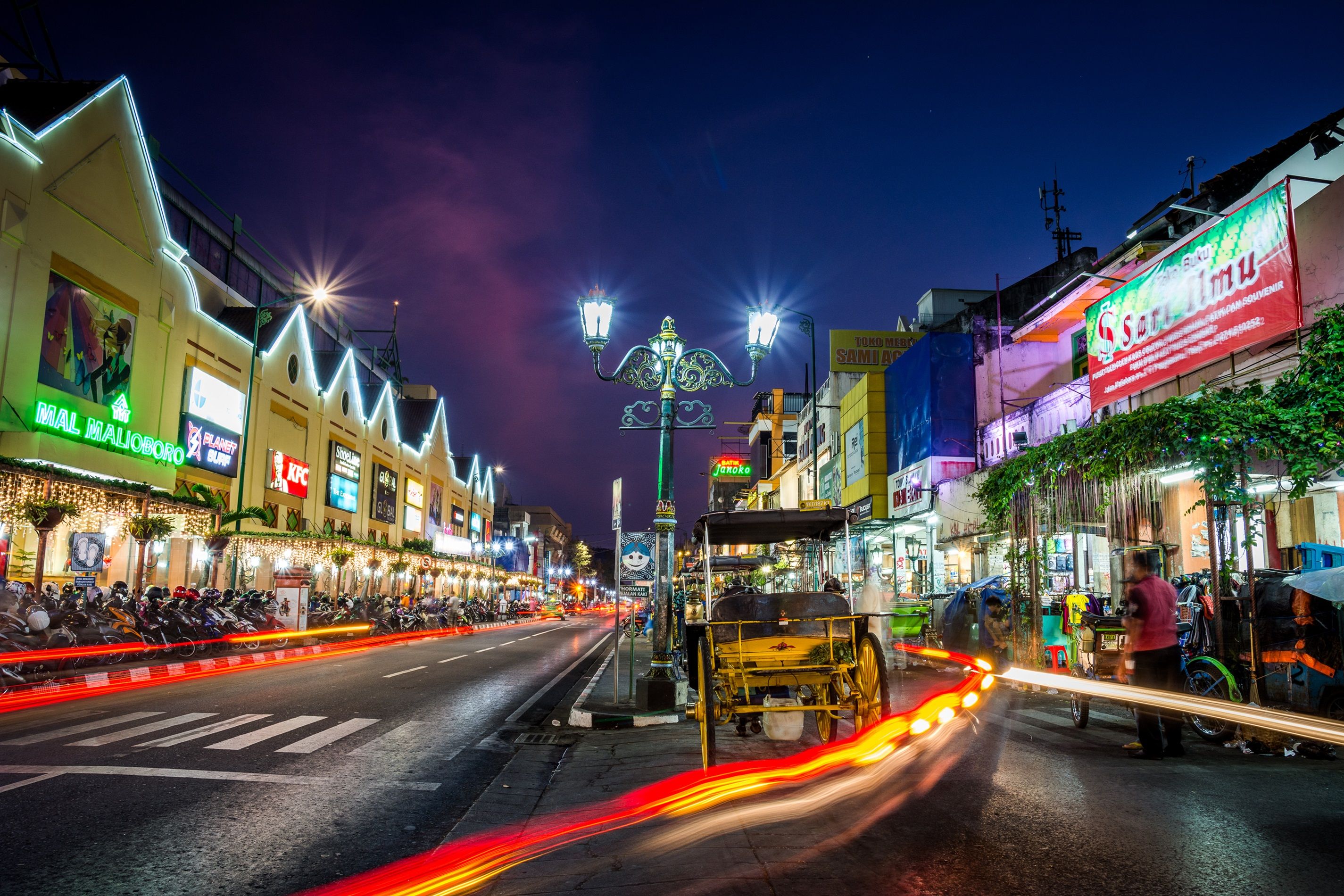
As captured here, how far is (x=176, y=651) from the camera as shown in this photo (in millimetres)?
19781

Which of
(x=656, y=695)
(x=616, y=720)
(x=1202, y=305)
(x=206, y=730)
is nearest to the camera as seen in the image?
(x=206, y=730)

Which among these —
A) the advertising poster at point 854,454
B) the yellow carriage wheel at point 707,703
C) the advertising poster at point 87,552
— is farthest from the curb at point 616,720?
the advertising poster at point 854,454

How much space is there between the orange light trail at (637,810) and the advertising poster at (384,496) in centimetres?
4432

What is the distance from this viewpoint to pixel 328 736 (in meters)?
9.30

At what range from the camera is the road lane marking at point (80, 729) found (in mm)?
8516

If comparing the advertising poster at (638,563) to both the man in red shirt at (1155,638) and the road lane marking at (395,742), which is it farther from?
the man in red shirt at (1155,638)

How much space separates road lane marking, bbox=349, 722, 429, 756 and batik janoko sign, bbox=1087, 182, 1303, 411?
43.2ft

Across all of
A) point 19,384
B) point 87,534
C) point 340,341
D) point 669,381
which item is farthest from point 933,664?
point 340,341

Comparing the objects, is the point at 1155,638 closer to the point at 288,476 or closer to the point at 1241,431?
the point at 1241,431

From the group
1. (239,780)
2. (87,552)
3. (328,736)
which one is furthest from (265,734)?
(87,552)

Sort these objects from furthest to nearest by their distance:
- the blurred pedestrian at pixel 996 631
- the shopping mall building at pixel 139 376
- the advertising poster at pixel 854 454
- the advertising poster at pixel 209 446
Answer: the advertising poster at pixel 854 454 → the advertising poster at pixel 209 446 → the shopping mall building at pixel 139 376 → the blurred pedestrian at pixel 996 631

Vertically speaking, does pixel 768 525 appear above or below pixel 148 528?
below

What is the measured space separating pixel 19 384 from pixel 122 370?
4.08 metres

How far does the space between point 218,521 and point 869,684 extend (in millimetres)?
24518
